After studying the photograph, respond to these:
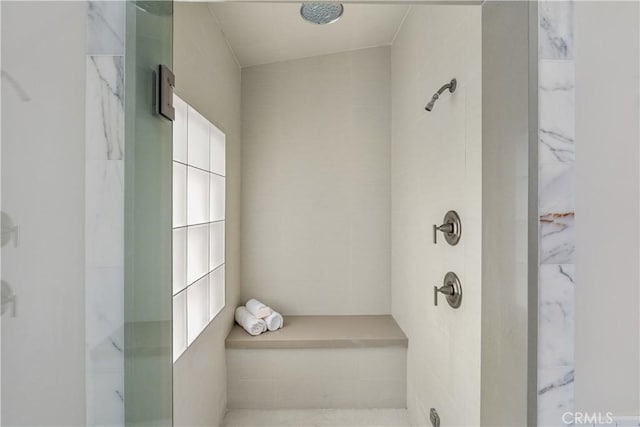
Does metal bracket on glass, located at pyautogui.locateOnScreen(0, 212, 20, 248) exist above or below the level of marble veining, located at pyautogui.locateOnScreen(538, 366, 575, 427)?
above

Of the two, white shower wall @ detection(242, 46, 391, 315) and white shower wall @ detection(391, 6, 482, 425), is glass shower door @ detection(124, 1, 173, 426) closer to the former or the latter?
white shower wall @ detection(391, 6, 482, 425)

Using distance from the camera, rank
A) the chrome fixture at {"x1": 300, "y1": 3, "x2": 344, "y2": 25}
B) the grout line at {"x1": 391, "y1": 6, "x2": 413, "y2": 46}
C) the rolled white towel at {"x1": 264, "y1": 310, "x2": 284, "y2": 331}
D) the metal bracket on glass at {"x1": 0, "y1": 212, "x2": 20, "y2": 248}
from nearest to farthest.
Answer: the metal bracket on glass at {"x1": 0, "y1": 212, "x2": 20, "y2": 248} < the chrome fixture at {"x1": 300, "y1": 3, "x2": 344, "y2": 25} < the grout line at {"x1": 391, "y1": 6, "x2": 413, "y2": 46} < the rolled white towel at {"x1": 264, "y1": 310, "x2": 284, "y2": 331}

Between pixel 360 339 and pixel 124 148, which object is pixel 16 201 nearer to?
pixel 124 148

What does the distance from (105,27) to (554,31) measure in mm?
875

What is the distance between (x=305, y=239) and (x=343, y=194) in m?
0.44

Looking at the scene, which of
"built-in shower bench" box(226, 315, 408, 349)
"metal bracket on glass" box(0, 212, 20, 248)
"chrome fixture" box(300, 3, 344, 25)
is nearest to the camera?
"metal bracket on glass" box(0, 212, 20, 248)

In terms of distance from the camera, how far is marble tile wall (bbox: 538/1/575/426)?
2.52 ft

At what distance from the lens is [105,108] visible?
731 mm

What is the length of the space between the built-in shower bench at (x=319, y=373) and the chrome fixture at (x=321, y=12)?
1898mm

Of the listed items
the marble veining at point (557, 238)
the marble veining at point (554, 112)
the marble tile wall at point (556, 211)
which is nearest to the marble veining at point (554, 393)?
the marble tile wall at point (556, 211)

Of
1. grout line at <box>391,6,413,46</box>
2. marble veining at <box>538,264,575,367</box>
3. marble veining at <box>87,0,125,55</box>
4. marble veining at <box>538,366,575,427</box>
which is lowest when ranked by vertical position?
marble veining at <box>538,366,575,427</box>

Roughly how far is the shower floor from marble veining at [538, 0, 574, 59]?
2195 mm

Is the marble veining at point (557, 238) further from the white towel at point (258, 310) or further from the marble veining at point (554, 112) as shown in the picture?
the white towel at point (258, 310)

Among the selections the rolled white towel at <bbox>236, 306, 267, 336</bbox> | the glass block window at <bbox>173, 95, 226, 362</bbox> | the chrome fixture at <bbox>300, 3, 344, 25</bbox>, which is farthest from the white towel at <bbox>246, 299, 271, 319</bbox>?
the chrome fixture at <bbox>300, 3, 344, 25</bbox>
